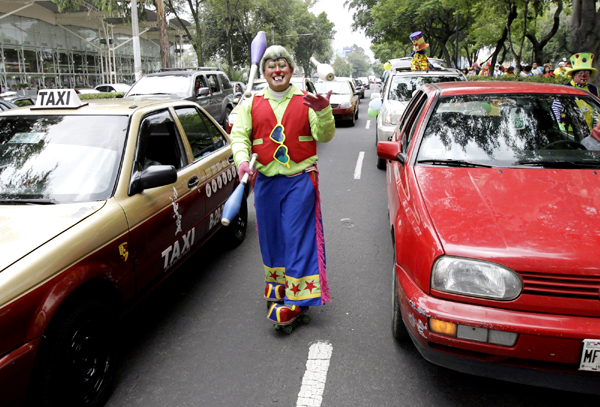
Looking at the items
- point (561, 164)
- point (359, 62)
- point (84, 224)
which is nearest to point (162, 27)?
point (84, 224)

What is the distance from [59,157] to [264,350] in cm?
187

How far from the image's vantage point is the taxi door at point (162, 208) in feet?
10.0

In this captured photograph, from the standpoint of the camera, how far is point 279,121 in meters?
3.17

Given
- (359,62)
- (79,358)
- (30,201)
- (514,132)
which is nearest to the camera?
Answer: (79,358)

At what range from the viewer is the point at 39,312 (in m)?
2.11

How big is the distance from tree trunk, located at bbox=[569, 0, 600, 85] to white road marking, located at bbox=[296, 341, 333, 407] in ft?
34.8

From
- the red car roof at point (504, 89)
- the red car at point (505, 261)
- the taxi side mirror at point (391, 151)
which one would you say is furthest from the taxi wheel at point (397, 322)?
the red car roof at point (504, 89)

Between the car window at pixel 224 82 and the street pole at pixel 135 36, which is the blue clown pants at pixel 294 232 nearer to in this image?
the car window at pixel 224 82

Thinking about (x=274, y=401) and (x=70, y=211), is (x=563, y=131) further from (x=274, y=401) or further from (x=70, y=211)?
(x=70, y=211)

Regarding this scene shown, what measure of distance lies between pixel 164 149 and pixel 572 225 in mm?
2920

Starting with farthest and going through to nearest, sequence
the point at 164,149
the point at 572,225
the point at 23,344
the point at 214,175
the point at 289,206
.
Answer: the point at 214,175 < the point at 164,149 < the point at 289,206 < the point at 572,225 < the point at 23,344

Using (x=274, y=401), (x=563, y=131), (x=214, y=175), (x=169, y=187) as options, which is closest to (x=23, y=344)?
(x=274, y=401)

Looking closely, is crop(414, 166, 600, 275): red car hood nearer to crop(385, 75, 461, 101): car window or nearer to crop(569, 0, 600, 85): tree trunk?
crop(385, 75, 461, 101): car window

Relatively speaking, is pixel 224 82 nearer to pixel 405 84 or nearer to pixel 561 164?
pixel 405 84
